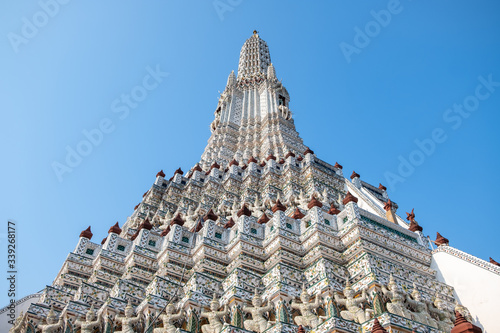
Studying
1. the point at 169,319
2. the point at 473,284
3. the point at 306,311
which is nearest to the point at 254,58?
the point at 473,284

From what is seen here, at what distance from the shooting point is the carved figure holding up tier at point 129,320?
1003 cm

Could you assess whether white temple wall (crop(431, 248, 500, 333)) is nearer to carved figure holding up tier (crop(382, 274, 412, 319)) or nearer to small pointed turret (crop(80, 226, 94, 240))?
carved figure holding up tier (crop(382, 274, 412, 319))

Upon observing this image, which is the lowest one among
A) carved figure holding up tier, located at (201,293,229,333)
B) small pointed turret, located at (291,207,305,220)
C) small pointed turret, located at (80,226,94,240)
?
carved figure holding up tier, located at (201,293,229,333)

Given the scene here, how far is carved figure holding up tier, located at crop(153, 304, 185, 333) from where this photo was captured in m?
9.62

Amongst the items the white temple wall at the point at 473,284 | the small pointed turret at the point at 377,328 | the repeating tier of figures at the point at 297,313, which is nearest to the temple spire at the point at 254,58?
the white temple wall at the point at 473,284

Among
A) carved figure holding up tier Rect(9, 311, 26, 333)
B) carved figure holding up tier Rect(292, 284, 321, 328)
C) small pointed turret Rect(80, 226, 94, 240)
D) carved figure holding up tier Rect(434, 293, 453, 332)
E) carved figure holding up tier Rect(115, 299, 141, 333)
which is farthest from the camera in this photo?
small pointed turret Rect(80, 226, 94, 240)

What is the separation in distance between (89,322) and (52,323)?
3.18 feet

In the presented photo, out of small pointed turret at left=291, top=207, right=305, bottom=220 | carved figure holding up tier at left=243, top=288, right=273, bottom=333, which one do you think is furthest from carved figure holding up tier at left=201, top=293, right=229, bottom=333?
small pointed turret at left=291, top=207, right=305, bottom=220

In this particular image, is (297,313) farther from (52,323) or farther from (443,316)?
(52,323)

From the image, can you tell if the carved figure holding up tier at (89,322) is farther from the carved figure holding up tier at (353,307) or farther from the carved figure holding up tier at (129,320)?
the carved figure holding up tier at (353,307)

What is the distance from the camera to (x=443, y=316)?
986 centimetres

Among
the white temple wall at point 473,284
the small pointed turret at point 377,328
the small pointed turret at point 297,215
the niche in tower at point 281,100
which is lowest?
the small pointed turret at point 377,328

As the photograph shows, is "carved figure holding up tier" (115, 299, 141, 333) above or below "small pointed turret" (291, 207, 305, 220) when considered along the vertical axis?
below

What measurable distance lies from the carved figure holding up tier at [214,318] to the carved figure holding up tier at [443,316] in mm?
4320
